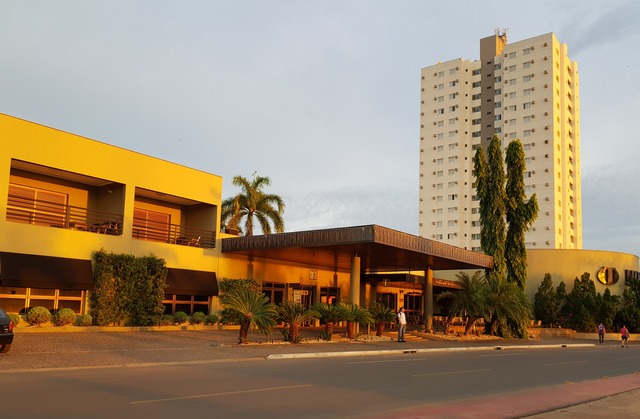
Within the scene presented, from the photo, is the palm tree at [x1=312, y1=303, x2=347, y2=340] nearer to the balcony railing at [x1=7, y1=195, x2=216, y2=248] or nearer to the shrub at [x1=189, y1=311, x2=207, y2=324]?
the shrub at [x1=189, y1=311, x2=207, y2=324]

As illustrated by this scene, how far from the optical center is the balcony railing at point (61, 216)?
27.7 meters

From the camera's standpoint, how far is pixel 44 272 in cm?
2541

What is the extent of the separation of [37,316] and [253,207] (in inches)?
968

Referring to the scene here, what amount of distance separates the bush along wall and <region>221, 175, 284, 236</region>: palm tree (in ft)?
60.5

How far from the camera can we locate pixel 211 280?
33.0 m

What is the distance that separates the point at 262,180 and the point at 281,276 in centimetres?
1238

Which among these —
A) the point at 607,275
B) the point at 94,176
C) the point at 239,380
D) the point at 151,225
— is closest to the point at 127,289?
the point at 94,176

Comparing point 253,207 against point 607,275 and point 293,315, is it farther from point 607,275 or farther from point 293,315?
point 607,275

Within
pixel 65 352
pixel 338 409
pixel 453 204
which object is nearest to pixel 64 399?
pixel 338 409

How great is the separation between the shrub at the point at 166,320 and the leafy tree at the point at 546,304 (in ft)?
115

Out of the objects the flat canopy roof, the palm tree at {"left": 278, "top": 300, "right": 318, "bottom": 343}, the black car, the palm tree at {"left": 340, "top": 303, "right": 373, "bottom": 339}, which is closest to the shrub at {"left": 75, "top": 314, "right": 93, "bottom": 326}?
the palm tree at {"left": 278, "top": 300, "right": 318, "bottom": 343}

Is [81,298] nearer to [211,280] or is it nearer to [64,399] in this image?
[211,280]

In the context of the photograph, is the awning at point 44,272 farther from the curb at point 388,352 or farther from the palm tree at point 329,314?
the curb at point 388,352

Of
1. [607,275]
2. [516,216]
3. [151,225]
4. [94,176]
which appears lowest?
[607,275]
